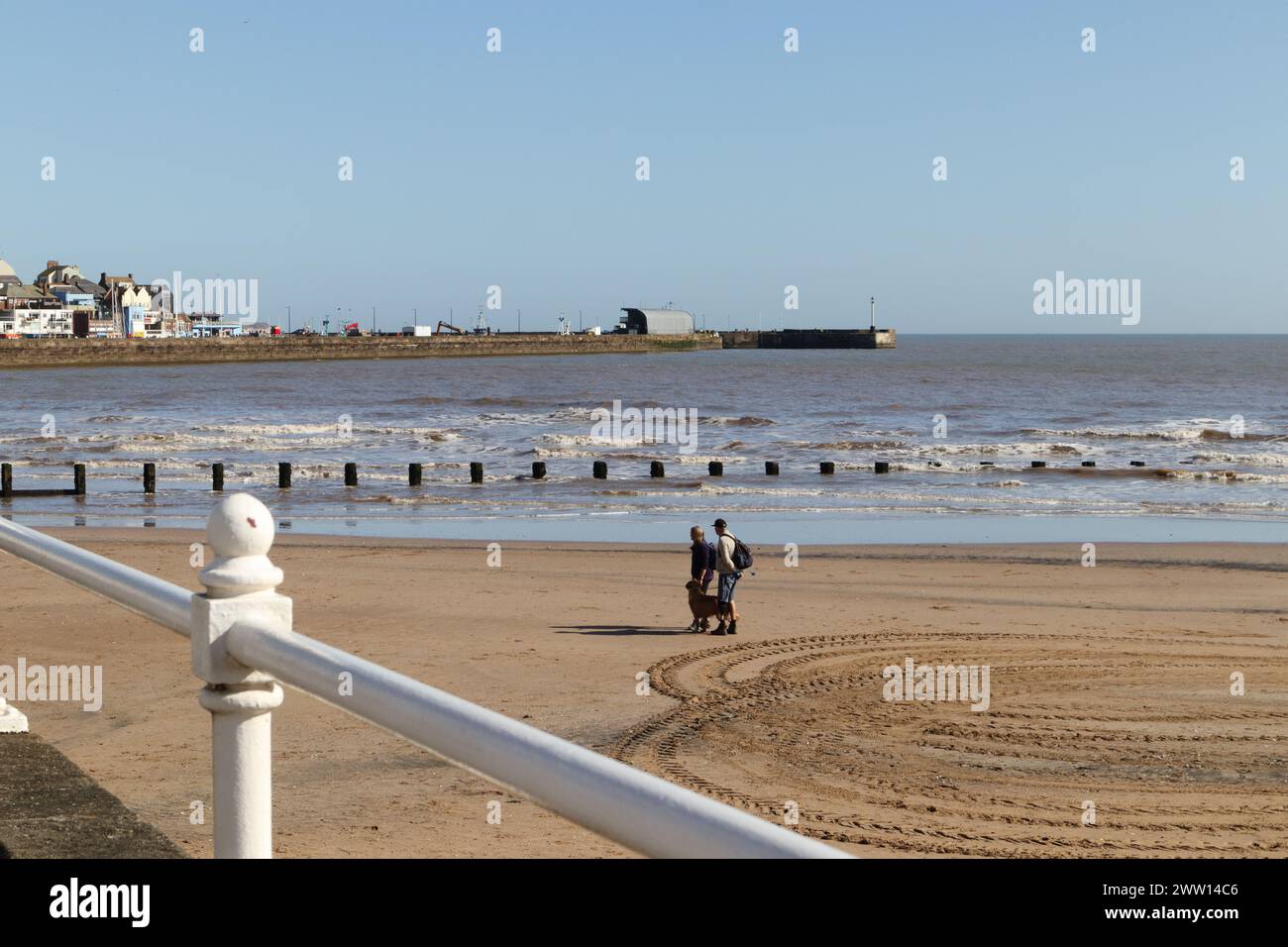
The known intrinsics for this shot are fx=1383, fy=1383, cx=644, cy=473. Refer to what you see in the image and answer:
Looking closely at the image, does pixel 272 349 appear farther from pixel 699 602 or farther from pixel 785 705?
pixel 785 705

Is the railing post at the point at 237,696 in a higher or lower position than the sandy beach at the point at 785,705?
higher

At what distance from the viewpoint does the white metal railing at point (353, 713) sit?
5.67 feet

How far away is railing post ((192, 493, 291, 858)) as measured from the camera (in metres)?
2.73

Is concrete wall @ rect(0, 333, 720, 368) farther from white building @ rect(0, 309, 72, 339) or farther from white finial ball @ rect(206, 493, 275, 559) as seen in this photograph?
white finial ball @ rect(206, 493, 275, 559)

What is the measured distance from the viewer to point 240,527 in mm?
2570

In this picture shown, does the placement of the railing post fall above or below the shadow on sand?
above

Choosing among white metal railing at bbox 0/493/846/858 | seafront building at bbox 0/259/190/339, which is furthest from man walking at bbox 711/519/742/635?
seafront building at bbox 0/259/190/339

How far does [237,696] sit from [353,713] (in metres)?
0.38

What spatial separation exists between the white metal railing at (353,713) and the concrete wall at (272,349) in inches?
5340

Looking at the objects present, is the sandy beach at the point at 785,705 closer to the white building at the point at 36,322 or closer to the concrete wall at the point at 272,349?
the concrete wall at the point at 272,349

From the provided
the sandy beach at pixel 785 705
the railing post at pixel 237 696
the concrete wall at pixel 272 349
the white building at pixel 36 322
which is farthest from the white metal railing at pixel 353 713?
the white building at pixel 36 322

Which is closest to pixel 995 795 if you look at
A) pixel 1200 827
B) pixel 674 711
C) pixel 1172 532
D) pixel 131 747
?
pixel 1200 827
